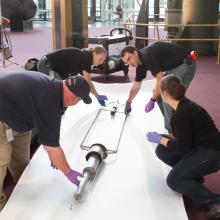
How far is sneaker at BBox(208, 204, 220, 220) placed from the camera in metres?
2.27

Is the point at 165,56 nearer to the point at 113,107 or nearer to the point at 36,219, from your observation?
the point at 113,107

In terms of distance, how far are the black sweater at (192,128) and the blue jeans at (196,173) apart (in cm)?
5

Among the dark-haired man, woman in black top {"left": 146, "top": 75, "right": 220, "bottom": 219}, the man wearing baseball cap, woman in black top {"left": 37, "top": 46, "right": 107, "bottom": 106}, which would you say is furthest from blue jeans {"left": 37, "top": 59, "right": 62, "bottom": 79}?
woman in black top {"left": 146, "top": 75, "right": 220, "bottom": 219}

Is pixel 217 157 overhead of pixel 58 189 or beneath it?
overhead

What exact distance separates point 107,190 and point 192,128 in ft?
2.37

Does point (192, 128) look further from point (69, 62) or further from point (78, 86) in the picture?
point (69, 62)

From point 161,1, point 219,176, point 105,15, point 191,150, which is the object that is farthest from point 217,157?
point 105,15

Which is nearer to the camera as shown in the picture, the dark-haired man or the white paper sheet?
A: the white paper sheet

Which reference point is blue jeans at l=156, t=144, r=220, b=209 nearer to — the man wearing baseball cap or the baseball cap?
the man wearing baseball cap

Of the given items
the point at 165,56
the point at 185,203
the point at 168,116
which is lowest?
the point at 185,203

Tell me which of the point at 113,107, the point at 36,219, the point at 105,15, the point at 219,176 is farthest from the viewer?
the point at 105,15

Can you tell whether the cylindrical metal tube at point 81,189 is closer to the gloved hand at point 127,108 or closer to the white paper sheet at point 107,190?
the white paper sheet at point 107,190

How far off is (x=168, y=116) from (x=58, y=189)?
4.83ft

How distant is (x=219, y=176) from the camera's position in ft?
9.45
